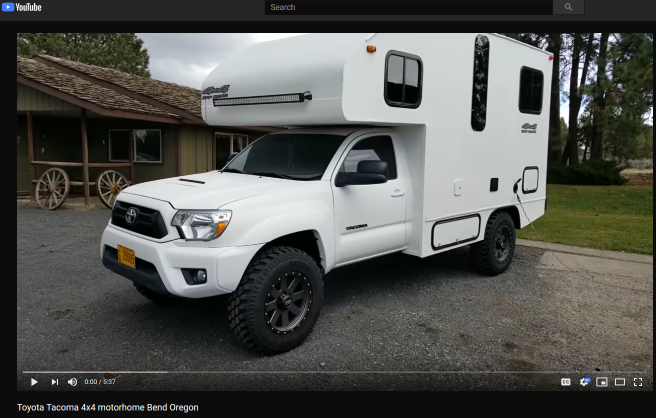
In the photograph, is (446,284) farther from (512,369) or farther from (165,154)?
(165,154)

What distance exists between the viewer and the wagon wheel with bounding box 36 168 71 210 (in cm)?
1162

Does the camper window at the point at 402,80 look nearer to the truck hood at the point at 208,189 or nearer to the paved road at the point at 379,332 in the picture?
the truck hood at the point at 208,189

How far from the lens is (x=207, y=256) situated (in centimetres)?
351

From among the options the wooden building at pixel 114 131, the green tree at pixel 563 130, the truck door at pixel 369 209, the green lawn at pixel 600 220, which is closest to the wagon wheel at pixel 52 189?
the wooden building at pixel 114 131

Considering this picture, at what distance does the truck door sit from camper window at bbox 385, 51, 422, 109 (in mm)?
486

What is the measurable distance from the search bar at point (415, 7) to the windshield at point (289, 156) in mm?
1893

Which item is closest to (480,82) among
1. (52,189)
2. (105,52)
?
(52,189)

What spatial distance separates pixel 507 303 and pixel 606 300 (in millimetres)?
1224

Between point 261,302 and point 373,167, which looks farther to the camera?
point 373,167

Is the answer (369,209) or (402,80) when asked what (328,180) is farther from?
(402,80)

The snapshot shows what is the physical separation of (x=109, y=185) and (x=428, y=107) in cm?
1009

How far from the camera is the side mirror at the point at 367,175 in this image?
4332 mm

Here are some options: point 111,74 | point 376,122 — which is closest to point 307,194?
point 376,122

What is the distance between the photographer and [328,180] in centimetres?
444
